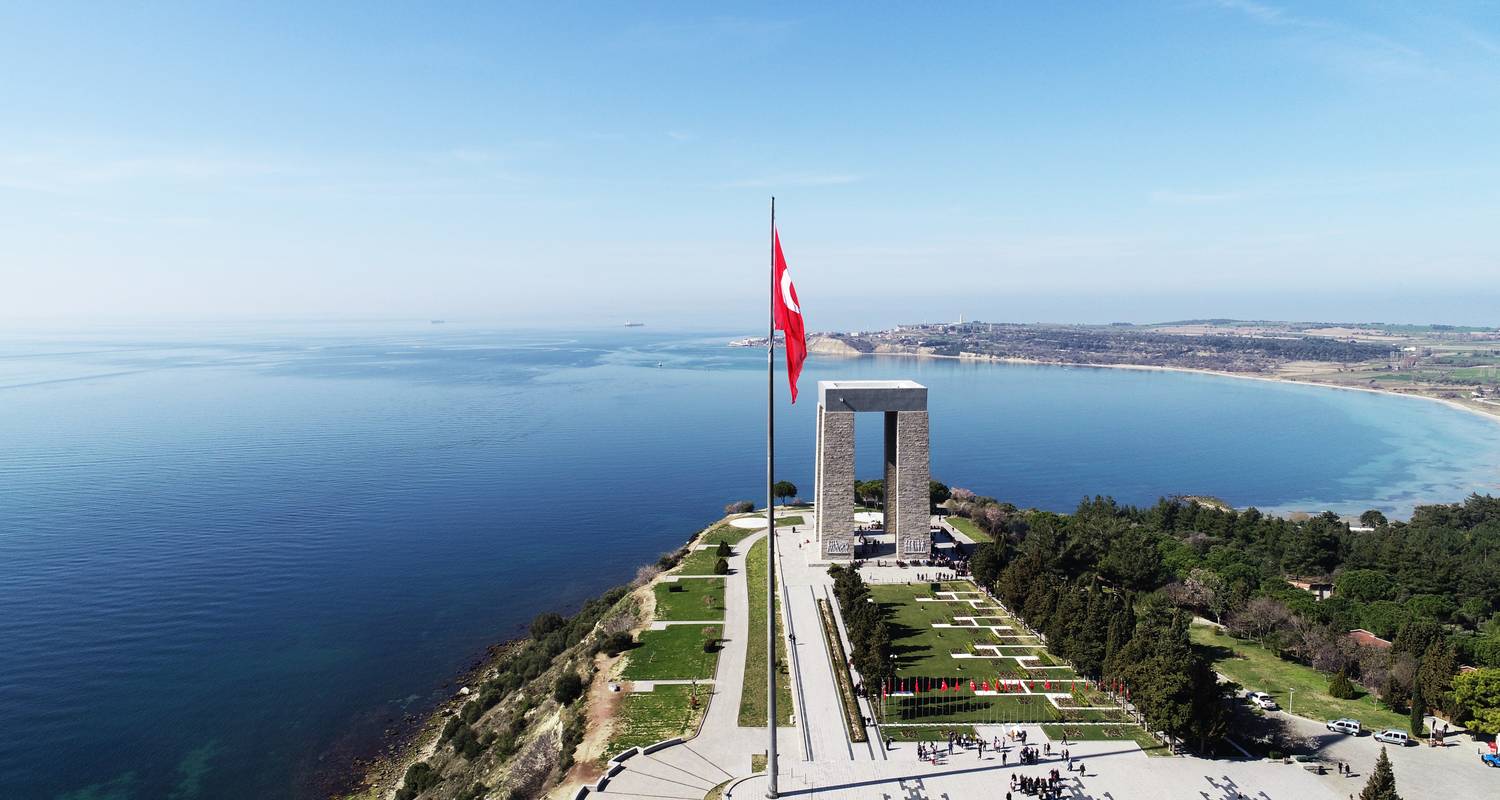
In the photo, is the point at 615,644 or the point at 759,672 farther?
the point at 615,644

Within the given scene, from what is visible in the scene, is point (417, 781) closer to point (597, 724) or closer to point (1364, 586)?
point (597, 724)

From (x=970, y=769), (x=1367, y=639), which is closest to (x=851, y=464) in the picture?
(x=970, y=769)

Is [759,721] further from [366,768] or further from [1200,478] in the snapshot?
[1200,478]

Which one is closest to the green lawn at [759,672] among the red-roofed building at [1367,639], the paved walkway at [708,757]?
the paved walkway at [708,757]

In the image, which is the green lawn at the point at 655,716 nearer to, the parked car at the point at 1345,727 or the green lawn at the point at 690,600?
the green lawn at the point at 690,600

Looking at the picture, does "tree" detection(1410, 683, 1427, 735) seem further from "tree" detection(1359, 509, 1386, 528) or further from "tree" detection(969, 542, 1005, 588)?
"tree" detection(1359, 509, 1386, 528)

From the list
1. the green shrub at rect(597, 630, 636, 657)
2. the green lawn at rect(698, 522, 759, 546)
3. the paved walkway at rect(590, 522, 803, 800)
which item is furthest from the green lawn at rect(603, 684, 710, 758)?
the green lawn at rect(698, 522, 759, 546)

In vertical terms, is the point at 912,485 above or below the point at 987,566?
above

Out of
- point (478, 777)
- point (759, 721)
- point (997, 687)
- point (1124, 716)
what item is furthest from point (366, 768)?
point (1124, 716)
